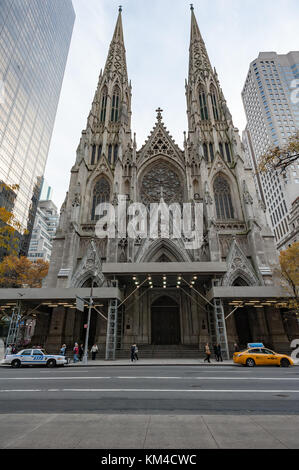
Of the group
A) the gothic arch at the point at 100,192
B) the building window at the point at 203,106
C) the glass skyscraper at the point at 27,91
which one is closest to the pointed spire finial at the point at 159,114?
the building window at the point at 203,106

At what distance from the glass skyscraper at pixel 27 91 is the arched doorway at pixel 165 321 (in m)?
44.4

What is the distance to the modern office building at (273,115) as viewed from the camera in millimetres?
65812

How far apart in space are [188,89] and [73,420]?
171 ft

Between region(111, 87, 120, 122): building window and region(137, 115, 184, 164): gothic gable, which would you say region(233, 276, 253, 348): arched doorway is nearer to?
region(137, 115, 184, 164): gothic gable

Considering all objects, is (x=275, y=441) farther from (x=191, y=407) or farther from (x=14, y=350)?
(x=14, y=350)

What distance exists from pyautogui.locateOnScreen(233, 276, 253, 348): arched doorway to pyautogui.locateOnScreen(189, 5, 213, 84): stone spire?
3767 centimetres

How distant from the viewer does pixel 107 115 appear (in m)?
40.1

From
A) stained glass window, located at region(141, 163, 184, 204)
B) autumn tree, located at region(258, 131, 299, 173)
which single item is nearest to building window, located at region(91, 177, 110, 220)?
stained glass window, located at region(141, 163, 184, 204)

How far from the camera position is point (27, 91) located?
62250mm

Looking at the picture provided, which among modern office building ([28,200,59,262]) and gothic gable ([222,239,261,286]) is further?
modern office building ([28,200,59,262])

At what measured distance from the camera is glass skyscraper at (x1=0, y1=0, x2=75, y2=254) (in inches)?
2095

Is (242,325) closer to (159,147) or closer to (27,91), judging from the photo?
(159,147)

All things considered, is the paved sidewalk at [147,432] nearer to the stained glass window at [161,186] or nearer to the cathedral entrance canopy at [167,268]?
the cathedral entrance canopy at [167,268]
